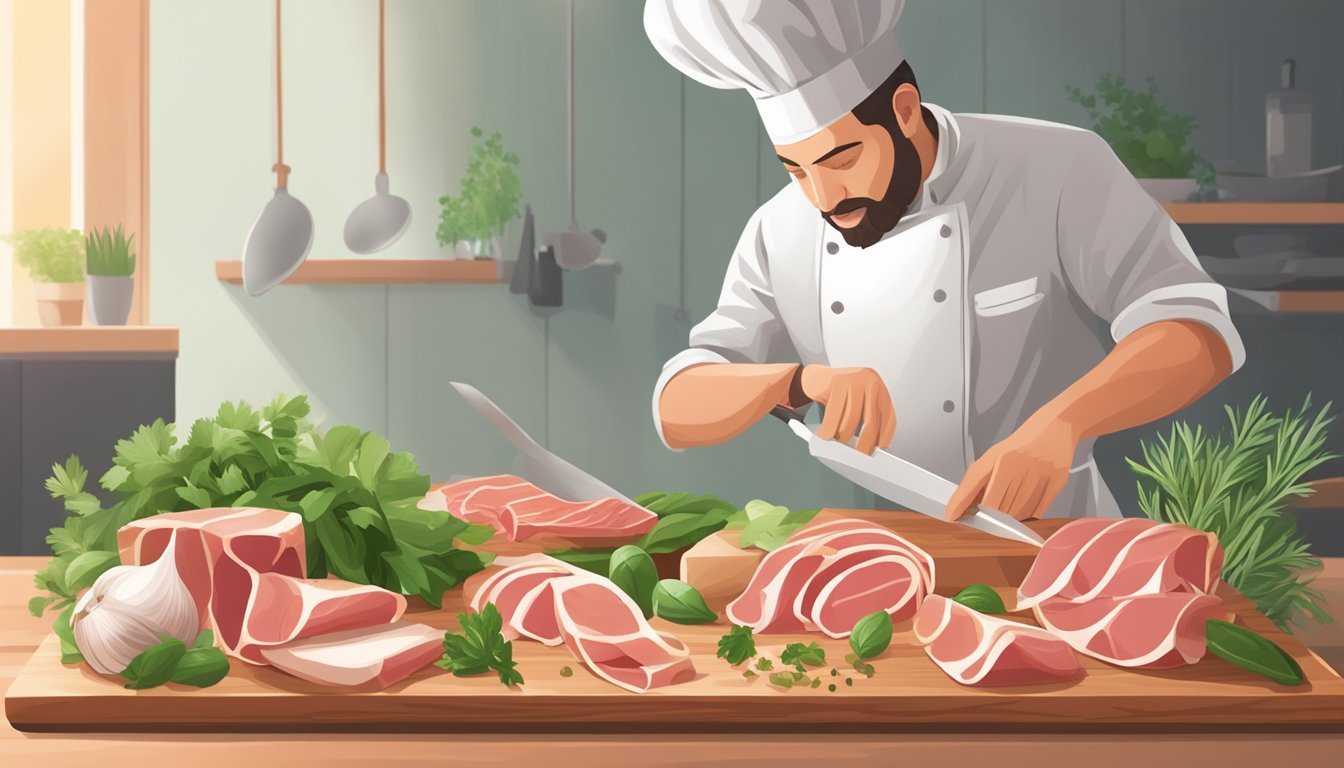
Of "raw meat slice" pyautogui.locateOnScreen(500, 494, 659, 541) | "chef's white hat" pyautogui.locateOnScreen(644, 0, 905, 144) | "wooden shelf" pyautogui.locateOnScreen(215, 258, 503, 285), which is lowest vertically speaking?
"raw meat slice" pyautogui.locateOnScreen(500, 494, 659, 541)

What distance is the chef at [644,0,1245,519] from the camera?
4.82ft

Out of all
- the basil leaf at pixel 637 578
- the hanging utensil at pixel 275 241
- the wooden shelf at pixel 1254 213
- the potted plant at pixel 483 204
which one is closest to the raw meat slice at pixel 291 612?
the basil leaf at pixel 637 578

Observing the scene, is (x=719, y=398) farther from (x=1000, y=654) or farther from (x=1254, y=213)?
(x=1254, y=213)

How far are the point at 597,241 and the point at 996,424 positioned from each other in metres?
1.12

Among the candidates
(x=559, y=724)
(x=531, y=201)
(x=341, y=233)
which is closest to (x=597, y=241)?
(x=531, y=201)

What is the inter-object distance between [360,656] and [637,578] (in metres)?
0.31

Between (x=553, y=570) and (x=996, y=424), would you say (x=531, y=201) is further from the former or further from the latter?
(x=553, y=570)

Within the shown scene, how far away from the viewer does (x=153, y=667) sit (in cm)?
96

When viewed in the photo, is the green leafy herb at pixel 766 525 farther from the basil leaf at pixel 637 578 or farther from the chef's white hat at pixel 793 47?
the chef's white hat at pixel 793 47

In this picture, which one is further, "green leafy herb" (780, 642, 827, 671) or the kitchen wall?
the kitchen wall

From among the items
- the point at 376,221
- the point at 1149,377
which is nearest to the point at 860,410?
the point at 1149,377

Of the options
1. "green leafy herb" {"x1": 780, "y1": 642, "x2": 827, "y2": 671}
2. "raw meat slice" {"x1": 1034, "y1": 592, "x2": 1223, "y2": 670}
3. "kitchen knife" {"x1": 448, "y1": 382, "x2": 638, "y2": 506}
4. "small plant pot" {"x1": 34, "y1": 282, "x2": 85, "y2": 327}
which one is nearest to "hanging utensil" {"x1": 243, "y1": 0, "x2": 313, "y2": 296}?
"small plant pot" {"x1": 34, "y1": 282, "x2": 85, "y2": 327}

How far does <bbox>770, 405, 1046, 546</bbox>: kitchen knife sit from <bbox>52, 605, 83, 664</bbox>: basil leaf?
0.73 m

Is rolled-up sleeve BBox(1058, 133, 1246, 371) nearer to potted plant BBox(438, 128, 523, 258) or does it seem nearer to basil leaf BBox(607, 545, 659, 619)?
basil leaf BBox(607, 545, 659, 619)
